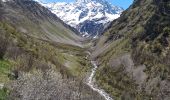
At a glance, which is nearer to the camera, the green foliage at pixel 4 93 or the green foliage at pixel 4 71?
the green foliage at pixel 4 93

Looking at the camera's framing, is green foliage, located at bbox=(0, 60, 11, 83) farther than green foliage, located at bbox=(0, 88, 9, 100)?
Yes

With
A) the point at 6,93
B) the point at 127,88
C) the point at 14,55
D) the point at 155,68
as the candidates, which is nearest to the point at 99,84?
the point at 127,88

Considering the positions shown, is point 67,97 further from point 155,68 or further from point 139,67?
point 139,67

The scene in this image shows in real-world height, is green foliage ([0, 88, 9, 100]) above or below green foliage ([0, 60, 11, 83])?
above


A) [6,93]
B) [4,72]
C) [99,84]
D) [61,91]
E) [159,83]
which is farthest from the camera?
[99,84]

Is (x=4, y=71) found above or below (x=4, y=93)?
below

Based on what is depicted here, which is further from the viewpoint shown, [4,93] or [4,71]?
[4,71]

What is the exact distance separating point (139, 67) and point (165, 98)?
52720mm

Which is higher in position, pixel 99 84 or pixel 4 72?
pixel 4 72

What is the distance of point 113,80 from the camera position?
185250 millimetres

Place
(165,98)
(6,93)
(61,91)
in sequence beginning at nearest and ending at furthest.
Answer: (6,93) → (61,91) → (165,98)

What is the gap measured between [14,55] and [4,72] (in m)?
23.4

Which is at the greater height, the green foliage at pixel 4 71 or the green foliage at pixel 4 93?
the green foliage at pixel 4 93

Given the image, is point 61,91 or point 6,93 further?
point 61,91
